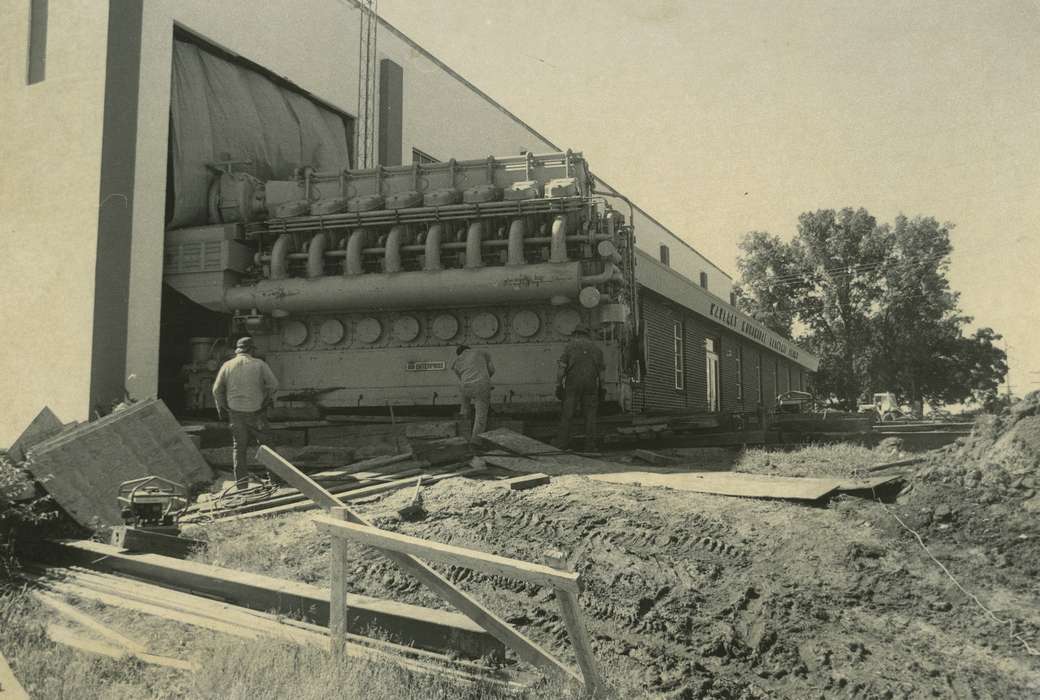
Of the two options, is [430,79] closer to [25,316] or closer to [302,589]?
[25,316]

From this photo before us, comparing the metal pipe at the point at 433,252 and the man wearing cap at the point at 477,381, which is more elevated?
the metal pipe at the point at 433,252

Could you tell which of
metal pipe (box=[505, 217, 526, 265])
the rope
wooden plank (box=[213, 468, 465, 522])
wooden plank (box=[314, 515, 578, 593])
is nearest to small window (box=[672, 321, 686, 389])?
metal pipe (box=[505, 217, 526, 265])

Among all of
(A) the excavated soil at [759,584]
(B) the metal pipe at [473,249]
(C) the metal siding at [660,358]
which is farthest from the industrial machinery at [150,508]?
(C) the metal siding at [660,358]

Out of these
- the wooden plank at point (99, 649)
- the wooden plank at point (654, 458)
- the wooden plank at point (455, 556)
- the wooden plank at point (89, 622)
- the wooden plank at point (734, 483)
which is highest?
the wooden plank at point (654, 458)

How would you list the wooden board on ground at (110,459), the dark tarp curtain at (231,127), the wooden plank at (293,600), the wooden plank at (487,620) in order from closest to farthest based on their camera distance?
the wooden plank at (487,620) < the wooden plank at (293,600) < the wooden board on ground at (110,459) < the dark tarp curtain at (231,127)

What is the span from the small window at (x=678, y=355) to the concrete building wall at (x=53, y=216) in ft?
43.8

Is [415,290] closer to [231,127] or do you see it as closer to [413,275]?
[413,275]

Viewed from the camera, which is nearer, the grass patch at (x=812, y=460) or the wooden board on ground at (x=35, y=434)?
the wooden board on ground at (x=35, y=434)

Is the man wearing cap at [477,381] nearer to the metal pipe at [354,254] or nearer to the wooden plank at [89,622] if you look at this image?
the metal pipe at [354,254]

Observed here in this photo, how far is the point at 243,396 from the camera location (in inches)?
412

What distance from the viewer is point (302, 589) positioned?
6.39 metres

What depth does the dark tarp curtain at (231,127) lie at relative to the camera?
51.1 ft

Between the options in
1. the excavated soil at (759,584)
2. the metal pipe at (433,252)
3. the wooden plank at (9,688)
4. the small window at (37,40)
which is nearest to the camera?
the wooden plank at (9,688)

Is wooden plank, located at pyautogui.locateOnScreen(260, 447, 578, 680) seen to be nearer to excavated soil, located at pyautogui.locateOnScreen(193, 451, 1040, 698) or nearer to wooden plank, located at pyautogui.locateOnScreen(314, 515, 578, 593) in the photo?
wooden plank, located at pyautogui.locateOnScreen(314, 515, 578, 593)
